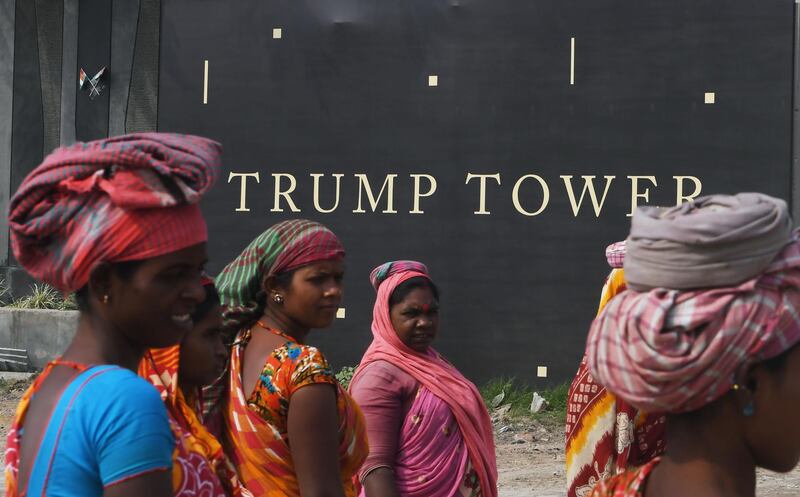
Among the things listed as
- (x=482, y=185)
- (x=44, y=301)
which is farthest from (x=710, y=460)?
(x=44, y=301)

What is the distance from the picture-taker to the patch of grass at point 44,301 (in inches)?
426

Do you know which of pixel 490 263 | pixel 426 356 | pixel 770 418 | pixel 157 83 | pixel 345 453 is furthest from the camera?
pixel 157 83

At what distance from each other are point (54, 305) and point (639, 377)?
9.84m

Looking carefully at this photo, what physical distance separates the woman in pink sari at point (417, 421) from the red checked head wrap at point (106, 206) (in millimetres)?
1958

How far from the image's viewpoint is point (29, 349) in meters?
10.7

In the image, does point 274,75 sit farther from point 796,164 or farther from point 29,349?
point 796,164

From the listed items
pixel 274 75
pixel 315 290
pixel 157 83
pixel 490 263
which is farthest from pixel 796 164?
pixel 315 290

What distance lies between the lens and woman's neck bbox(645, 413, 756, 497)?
1.74m

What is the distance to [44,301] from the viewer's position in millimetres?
10883

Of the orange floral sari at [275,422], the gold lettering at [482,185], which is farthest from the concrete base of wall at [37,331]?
the orange floral sari at [275,422]

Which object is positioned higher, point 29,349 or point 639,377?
point 639,377

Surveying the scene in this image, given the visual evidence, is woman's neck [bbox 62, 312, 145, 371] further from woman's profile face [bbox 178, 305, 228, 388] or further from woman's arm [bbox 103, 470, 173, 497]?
woman's profile face [bbox 178, 305, 228, 388]

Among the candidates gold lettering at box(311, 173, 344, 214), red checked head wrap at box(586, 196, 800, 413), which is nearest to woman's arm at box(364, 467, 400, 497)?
red checked head wrap at box(586, 196, 800, 413)

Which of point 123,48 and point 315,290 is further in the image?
point 123,48
